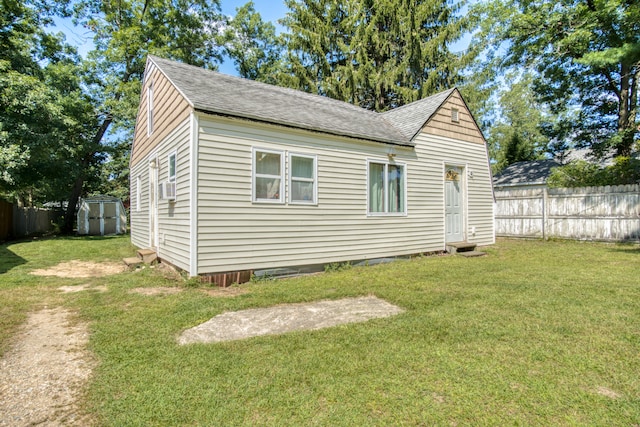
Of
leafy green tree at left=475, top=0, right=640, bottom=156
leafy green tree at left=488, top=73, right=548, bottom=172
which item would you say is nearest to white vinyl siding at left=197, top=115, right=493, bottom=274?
leafy green tree at left=475, top=0, right=640, bottom=156

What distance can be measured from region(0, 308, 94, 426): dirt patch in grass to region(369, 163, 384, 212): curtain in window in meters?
6.24

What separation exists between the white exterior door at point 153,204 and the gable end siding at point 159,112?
22.9 inches

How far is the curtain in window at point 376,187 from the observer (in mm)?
8336

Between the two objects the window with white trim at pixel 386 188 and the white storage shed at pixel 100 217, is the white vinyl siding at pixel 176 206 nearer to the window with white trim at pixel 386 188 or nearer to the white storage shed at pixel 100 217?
the window with white trim at pixel 386 188

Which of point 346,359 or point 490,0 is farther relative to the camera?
point 490,0

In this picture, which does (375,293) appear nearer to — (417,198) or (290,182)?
(290,182)

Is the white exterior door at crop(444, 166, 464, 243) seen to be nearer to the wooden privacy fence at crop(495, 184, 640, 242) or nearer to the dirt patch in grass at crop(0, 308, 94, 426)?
the wooden privacy fence at crop(495, 184, 640, 242)

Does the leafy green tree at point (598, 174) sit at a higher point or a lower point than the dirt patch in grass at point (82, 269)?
higher

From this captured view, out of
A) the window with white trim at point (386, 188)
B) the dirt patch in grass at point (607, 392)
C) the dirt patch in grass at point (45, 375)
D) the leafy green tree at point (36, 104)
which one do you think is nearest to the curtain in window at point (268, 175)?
the window with white trim at point (386, 188)

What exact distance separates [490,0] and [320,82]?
→ 33.2 ft

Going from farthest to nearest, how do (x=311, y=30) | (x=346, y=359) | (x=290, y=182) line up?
1. (x=311, y=30)
2. (x=290, y=182)
3. (x=346, y=359)

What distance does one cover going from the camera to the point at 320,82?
71.3 feet

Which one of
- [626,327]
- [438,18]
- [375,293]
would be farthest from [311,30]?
[626,327]

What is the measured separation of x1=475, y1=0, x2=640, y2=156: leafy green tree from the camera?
1326cm
